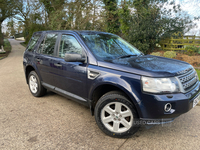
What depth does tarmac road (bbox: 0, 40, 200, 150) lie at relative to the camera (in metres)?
2.61

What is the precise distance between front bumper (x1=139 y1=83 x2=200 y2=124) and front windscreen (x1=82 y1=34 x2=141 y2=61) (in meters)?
1.12

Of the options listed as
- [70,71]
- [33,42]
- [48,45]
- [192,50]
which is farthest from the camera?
[192,50]

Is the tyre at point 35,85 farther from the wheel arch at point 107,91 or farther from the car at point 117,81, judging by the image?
the wheel arch at point 107,91

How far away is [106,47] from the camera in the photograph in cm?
340

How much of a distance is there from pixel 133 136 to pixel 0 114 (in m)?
2.94

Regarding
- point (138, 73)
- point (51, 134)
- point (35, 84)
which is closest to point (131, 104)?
point (138, 73)

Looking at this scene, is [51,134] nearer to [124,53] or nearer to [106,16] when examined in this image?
[124,53]

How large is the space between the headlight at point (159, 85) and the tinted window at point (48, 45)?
8.07ft

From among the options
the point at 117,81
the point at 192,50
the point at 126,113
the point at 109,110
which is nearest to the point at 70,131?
the point at 109,110

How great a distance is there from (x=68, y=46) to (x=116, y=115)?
1.82 metres

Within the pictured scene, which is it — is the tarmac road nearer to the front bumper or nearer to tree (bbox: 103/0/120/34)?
the front bumper

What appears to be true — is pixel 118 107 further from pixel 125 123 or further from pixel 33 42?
pixel 33 42

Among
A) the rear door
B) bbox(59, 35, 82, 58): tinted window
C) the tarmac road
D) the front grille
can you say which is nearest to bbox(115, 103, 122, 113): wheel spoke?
the tarmac road

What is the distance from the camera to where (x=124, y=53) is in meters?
3.46
